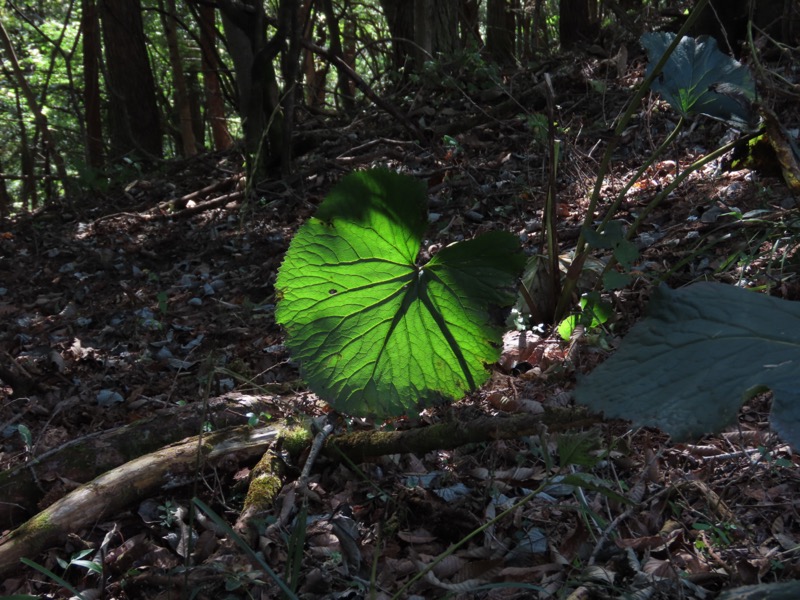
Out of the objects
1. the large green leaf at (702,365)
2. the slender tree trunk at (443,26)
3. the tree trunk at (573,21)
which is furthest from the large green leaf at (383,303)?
the tree trunk at (573,21)

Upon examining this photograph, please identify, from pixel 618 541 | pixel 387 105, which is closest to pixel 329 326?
pixel 618 541

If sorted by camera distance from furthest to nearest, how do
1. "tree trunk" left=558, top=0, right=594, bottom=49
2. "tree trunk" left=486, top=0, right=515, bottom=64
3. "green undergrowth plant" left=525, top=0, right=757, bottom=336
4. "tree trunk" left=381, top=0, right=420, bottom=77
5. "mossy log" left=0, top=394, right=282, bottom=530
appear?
"tree trunk" left=486, top=0, right=515, bottom=64, "tree trunk" left=558, top=0, right=594, bottom=49, "tree trunk" left=381, top=0, right=420, bottom=77, "green undergrowth plant" left=525, top=0, right=757, bottom=336, "mossy log" left=0, top=394, right=282, bottom=530

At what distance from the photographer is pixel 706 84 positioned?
2.06m

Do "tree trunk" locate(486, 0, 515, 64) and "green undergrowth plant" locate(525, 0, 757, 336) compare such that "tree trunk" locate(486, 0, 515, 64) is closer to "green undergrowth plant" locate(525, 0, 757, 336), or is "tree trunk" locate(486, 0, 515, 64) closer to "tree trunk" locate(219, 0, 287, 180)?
"tree trunk" locate(219, 0, 287, 180)

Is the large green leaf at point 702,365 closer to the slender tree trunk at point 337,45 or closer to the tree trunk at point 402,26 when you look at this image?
the slender tree trunk at point 337,45

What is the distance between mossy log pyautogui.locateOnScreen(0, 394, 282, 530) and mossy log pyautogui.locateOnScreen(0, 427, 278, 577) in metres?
0.10

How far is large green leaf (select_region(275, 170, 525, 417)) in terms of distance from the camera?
168 centimetres

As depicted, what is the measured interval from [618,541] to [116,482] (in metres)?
1.27

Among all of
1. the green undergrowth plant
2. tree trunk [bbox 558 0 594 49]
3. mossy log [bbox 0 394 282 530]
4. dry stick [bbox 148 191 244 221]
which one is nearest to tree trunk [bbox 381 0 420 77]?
tree trunk [bbox 558 0 594 49]

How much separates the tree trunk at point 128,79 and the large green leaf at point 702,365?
22.6 ft

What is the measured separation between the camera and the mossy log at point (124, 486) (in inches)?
63.8

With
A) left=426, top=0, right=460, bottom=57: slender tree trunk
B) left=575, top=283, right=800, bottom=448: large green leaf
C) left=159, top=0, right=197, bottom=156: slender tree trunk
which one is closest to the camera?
left=575, top=283, right=800, bottom=448: large green leaf

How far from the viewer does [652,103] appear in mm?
4070

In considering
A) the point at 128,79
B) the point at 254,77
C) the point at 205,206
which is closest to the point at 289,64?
the point at 254,77
